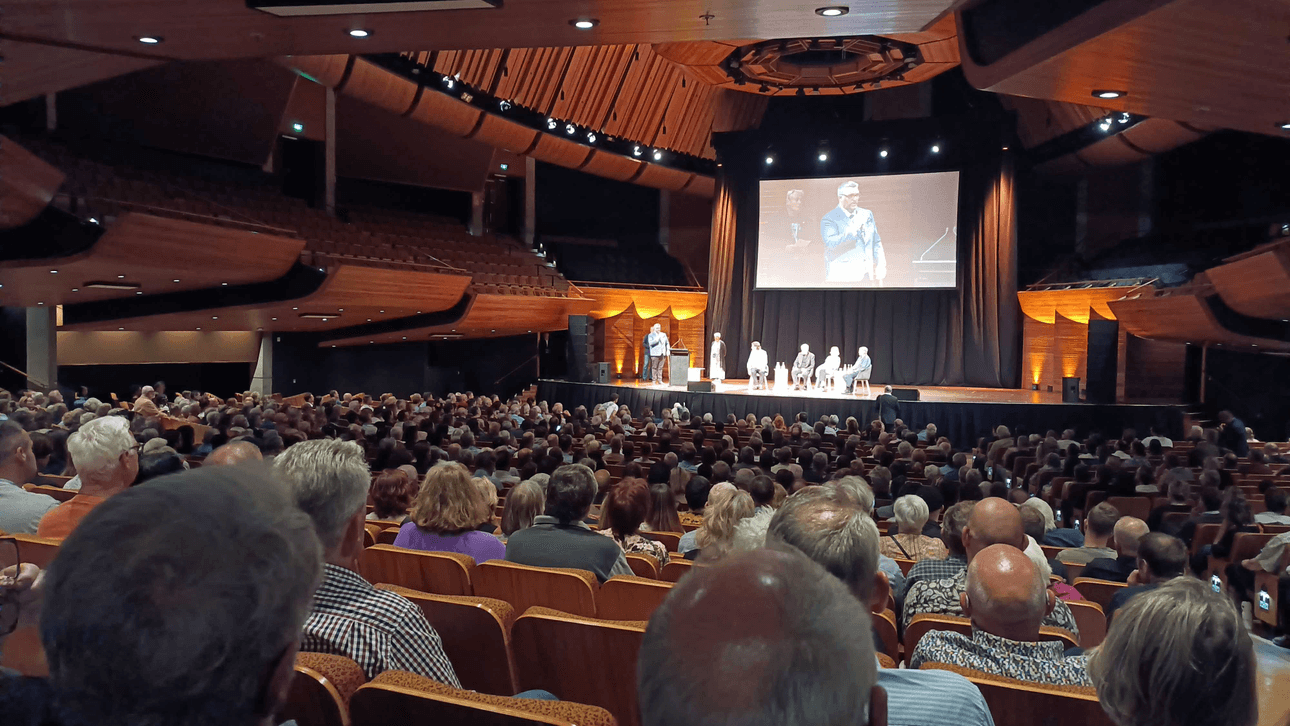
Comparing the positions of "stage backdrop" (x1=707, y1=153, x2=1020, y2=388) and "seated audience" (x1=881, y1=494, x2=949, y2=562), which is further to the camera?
"stage backdrop" (x1=707, y1=153, x2=1020, y2=388)

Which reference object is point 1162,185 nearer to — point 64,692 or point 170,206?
point 170,206

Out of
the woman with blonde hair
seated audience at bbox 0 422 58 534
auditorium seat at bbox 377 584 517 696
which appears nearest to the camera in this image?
auditorium seat at bbox 377 584 517 696

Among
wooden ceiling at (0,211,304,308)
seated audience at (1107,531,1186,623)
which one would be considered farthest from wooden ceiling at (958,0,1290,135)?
wooden ceiling at (0,211,304,308)

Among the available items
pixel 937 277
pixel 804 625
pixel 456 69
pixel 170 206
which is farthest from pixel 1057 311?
pixel 804 625

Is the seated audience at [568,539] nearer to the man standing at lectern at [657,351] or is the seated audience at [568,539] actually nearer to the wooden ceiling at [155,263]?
the wooden ceiling at [155,263]

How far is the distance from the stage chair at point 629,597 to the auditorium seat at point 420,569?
0.51 m

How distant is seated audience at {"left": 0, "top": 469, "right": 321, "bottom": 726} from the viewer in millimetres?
924

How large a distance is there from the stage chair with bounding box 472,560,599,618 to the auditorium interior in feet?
0.05

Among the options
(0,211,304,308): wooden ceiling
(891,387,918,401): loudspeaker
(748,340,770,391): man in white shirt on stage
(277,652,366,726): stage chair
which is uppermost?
(0,211,304,308): wooden ceiling

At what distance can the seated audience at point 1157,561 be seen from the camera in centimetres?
346

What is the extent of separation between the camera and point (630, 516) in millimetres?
3979

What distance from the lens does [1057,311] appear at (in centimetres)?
1783

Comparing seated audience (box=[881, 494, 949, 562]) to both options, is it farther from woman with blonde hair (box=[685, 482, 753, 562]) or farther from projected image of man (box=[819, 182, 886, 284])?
projected image of man (box=[819, 182, 886, 284])

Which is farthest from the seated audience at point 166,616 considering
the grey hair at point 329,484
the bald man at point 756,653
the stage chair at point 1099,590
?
the stage chair at point 1099,590
